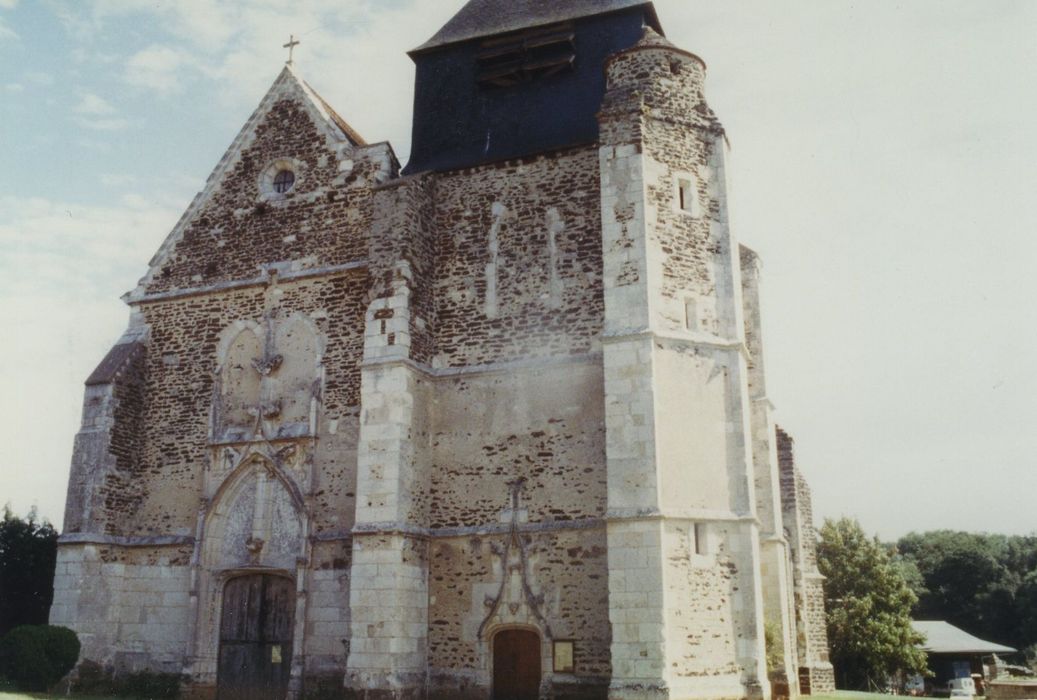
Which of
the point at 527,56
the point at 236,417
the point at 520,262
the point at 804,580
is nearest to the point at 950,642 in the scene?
the point at 804,580

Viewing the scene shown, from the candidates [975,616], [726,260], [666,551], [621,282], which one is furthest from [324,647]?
[975,616]

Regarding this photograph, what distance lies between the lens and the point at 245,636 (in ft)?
52.3

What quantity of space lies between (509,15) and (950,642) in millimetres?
33605

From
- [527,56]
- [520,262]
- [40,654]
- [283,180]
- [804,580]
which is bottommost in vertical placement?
[40,654]

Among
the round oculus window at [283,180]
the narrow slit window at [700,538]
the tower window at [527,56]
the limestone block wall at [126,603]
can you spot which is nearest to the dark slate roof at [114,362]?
the limestone block wall at [126,603]

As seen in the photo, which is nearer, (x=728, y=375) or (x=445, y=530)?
(x=728, y=375)

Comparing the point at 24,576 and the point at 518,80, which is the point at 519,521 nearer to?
the point at 518,80

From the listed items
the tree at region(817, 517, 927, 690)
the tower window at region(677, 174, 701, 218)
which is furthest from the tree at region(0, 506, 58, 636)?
the tree at region(817, 517, 927, 690)

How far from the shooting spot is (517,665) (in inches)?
560

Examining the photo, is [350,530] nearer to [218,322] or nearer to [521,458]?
[521,458]

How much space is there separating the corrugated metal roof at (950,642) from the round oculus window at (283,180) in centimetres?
3010

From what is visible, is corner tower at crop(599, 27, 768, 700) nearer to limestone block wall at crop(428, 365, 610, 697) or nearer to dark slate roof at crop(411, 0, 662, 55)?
limestone block wall at crop(428, 365, 610, 697)

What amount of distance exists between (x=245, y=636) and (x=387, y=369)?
5.26m

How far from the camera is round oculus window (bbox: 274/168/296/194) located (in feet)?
60.1
